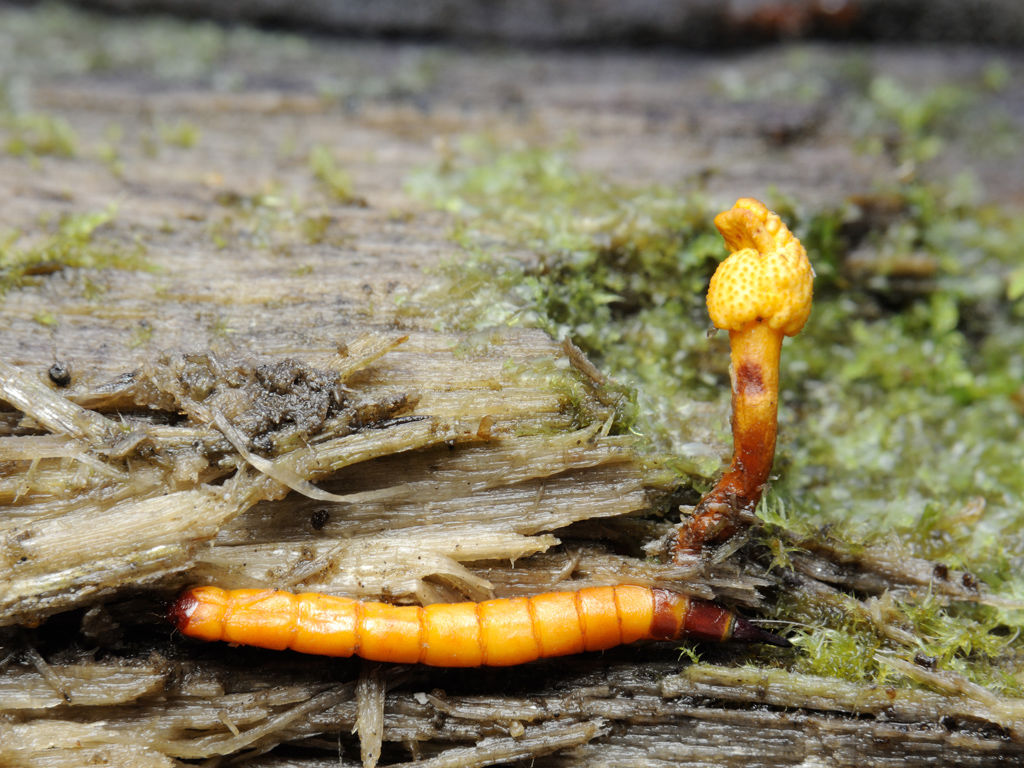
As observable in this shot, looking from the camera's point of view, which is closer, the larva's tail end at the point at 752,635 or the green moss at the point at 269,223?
the larva's tail end at the point at 752,635

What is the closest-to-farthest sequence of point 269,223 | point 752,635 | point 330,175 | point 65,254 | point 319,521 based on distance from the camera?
point 752,635
point 319,521
point 65,254
point 269,223
point 330,175

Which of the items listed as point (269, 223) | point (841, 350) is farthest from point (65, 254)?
point (841, 350)

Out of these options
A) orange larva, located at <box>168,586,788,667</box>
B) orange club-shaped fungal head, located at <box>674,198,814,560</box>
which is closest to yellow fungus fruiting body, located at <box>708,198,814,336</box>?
orange club-shaped fungal head, located at <box>674,198,814,560</box>

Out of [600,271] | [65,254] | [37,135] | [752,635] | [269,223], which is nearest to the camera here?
[752,635]

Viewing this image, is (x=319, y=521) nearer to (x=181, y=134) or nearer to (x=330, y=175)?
(x=330, y=175)

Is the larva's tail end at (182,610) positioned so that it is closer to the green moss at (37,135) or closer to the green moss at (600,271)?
the green moss at (600,271)

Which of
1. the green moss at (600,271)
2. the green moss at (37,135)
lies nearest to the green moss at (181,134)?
the green moss at (37,135)
